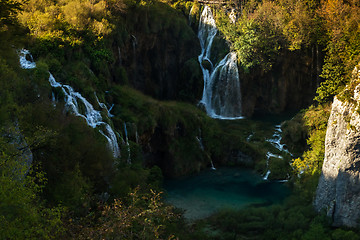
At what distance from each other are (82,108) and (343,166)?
49.0ft

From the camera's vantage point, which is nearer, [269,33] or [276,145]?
[276,145]

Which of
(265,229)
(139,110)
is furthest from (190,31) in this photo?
(265,229)

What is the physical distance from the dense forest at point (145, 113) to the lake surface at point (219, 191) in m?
1.01

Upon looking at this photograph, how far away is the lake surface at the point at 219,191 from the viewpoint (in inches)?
834

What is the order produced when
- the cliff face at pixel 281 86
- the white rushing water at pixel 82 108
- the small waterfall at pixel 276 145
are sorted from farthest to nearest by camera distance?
the cliff face at pixel 281 86 → the small waterfall at pixel 276 145 → the white rushing water at pixel 82 108

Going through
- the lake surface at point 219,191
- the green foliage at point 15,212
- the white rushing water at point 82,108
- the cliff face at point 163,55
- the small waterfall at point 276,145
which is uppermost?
the cliff face at point 163,55

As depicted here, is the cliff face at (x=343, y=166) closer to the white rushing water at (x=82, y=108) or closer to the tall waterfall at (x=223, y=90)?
the white rushing water at (x=82, y=108)

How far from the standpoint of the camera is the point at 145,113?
2512cm

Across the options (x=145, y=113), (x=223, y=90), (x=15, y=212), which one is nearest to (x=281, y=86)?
(x=223, y=90)

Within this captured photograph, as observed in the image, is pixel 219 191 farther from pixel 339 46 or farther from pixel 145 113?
pixel 339 46

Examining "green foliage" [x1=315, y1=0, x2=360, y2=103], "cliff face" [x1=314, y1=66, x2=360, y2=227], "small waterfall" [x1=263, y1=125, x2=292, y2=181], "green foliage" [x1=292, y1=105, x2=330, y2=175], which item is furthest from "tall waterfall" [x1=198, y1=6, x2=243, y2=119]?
"cliff face" [x1=314, y1=66, x2=360, y2=227]

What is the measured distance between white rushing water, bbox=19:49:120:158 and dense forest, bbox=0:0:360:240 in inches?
8.7

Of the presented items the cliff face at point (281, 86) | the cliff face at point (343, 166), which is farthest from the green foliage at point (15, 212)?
the cliff face at point (281, 86)

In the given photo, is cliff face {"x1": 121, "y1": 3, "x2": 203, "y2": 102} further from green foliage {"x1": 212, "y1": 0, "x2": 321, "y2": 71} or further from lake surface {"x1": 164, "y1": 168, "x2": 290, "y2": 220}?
lake surface {"x1": 164, "y1": 168, "x2": 290, "y2": 220}
